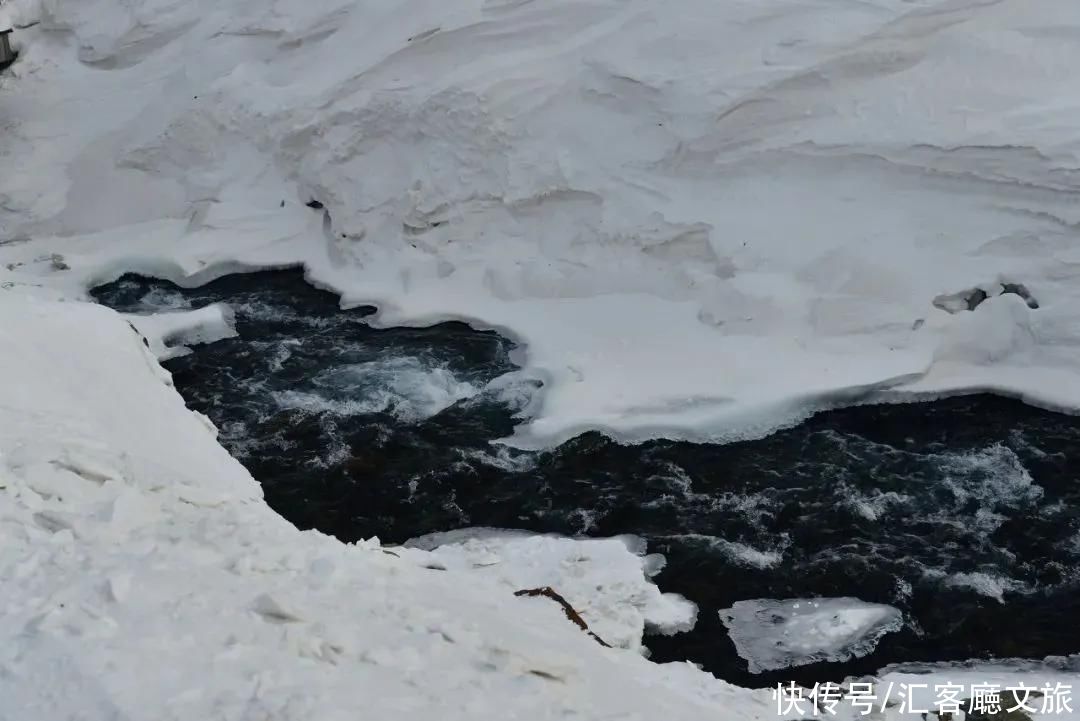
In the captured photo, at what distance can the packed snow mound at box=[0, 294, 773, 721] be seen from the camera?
187 inches

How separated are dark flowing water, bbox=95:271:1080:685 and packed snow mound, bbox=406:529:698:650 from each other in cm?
16

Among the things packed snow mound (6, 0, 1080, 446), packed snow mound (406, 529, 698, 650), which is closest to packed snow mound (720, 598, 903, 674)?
packed snow mound (406, 529, 698, 650)

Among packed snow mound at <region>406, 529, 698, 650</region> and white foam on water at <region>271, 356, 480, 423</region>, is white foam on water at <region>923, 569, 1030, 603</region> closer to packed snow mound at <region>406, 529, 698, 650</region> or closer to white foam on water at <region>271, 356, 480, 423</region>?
packed snow mound at <region>406, 529, 698, 650</region>

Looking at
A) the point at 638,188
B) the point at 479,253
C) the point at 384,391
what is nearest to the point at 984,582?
the point at 384,391

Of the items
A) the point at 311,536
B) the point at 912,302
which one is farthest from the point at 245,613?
the point at 912,302

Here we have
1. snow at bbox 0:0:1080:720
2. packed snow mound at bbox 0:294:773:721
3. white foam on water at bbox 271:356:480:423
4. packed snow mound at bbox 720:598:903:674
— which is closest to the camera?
packed snow mound at bbox 0:294:773:721

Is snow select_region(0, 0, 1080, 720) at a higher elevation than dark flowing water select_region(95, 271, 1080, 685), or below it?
higher

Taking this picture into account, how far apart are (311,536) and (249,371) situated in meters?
4.66

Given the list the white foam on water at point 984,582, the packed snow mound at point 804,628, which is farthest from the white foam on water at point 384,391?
the white foam on water at point 984,582

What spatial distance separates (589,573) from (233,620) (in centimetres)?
320

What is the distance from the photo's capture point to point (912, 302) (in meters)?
10.6

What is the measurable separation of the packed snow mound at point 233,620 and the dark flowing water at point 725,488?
1.13 m

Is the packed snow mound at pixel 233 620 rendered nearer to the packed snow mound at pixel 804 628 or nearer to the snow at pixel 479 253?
the snow at pixel 479 253

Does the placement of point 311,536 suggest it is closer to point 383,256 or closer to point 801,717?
point 801,717
